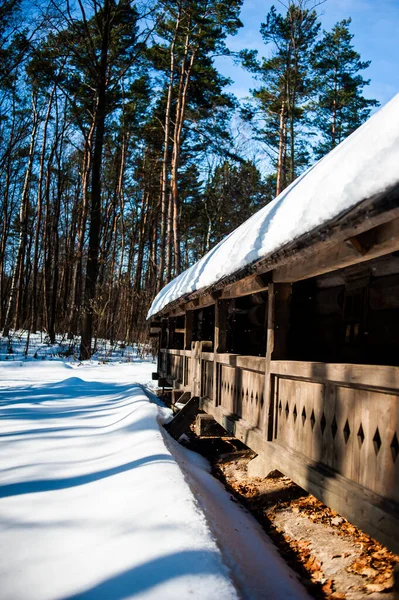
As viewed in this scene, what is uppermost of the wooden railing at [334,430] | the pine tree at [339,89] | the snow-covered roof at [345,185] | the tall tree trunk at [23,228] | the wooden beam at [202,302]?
the pine tree at [339,89]

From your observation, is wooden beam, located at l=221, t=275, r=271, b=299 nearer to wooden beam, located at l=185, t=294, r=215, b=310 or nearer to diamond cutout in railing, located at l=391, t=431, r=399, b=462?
wooden beam, located at l=185, t=294, r=215, b=310

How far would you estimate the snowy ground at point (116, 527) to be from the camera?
2.30 m

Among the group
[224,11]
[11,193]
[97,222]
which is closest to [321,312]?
[97,222]

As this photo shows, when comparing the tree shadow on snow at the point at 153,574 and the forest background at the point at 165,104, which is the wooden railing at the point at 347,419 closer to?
the tree shadow on snow at the point at 153,574

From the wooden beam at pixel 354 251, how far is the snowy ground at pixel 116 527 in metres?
1.98

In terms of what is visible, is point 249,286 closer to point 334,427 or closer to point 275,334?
point 275,334

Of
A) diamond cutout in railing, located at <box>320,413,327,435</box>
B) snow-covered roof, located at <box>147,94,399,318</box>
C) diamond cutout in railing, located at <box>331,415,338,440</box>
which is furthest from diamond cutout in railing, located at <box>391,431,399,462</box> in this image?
snow-covered roof, located at <box>147,94,399,318</box>

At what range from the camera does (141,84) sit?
20.7 metres

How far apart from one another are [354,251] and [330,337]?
12.5ft

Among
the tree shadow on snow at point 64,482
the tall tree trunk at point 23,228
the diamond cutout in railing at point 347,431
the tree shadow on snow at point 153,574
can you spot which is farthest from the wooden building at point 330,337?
the tall tree trunk at point 23,228

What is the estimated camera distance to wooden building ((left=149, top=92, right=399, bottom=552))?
253 cm

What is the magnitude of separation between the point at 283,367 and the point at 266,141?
1947 cm

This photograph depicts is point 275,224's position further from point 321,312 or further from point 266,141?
point 266,141

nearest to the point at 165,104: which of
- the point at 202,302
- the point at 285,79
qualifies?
the point at 285,79
